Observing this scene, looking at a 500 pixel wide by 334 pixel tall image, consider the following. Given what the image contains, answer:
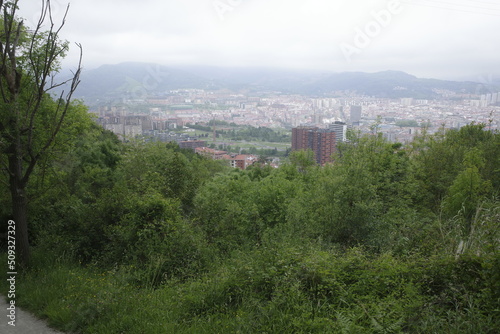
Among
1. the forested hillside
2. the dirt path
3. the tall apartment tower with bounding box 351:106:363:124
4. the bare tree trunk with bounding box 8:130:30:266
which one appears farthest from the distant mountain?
the dirt path

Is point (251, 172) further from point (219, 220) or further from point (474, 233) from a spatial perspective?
point (474, 233)

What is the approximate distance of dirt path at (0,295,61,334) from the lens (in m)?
4.33

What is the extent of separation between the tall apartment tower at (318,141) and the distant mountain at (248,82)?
1612 cm

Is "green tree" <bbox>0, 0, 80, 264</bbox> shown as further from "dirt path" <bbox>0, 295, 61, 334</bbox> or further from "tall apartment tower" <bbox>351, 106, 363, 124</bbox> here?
"tall apartment tower" <bbox>351, 106, 363, 124</bbox>

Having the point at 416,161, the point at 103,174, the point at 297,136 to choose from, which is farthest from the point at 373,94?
the point at 103,174

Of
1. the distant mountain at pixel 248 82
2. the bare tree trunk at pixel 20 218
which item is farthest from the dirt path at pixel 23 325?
the distant mountain at pixel 248 82

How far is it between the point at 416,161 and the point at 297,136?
37149 mm

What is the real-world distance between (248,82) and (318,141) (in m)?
72.4

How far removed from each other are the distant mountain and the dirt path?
26413mm

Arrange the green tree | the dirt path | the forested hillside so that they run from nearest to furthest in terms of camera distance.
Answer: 1. the forested hillside
2. the dirt path
3. the green tree

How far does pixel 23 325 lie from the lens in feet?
14.7

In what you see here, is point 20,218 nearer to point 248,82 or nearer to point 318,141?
point 318,141

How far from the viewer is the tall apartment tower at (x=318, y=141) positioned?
160 feet

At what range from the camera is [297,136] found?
55.9m
